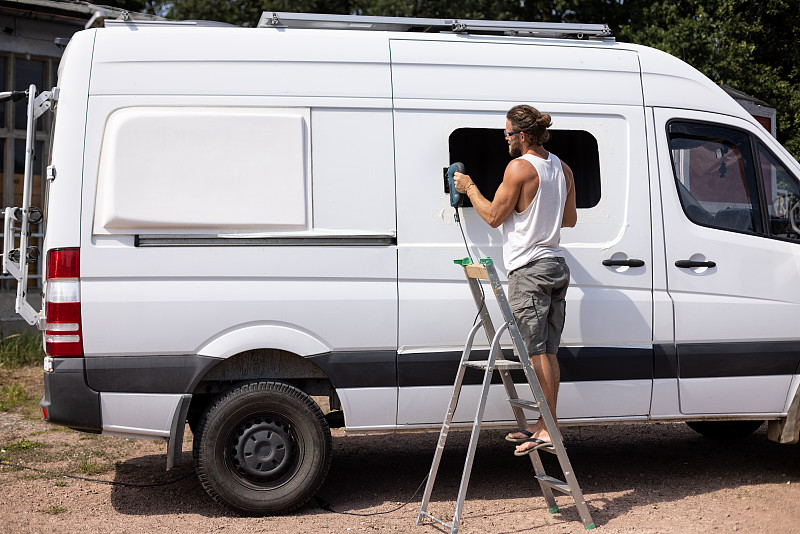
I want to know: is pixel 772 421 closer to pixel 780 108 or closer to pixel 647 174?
pixel 647 174

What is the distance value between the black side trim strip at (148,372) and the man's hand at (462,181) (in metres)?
1.61

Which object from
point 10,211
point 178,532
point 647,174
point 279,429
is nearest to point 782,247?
point 647,174

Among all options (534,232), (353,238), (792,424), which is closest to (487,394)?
(534,232)

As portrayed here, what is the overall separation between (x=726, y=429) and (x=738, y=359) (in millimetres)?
1654

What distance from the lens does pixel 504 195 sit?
514 cm

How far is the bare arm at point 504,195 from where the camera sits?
16.8 feet

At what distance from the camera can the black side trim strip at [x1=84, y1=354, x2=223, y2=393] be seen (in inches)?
199

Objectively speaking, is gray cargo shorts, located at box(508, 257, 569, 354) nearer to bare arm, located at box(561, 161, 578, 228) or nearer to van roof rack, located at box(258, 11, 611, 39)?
bare arm, located at box(561, 161, 578, 228)

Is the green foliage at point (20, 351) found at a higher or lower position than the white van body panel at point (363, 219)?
lower

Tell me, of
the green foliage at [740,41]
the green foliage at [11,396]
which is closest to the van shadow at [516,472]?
the green foliage at [11,396]

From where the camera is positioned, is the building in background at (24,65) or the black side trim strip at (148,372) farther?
the building in background at (24,65)

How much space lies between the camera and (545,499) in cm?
538

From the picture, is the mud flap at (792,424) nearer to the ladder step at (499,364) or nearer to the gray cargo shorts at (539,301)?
the gray cargo shorts at (539,301)

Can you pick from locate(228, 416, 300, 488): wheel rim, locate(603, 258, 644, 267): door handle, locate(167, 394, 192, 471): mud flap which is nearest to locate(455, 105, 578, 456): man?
locate(603, 258, 644, 267): door handle
